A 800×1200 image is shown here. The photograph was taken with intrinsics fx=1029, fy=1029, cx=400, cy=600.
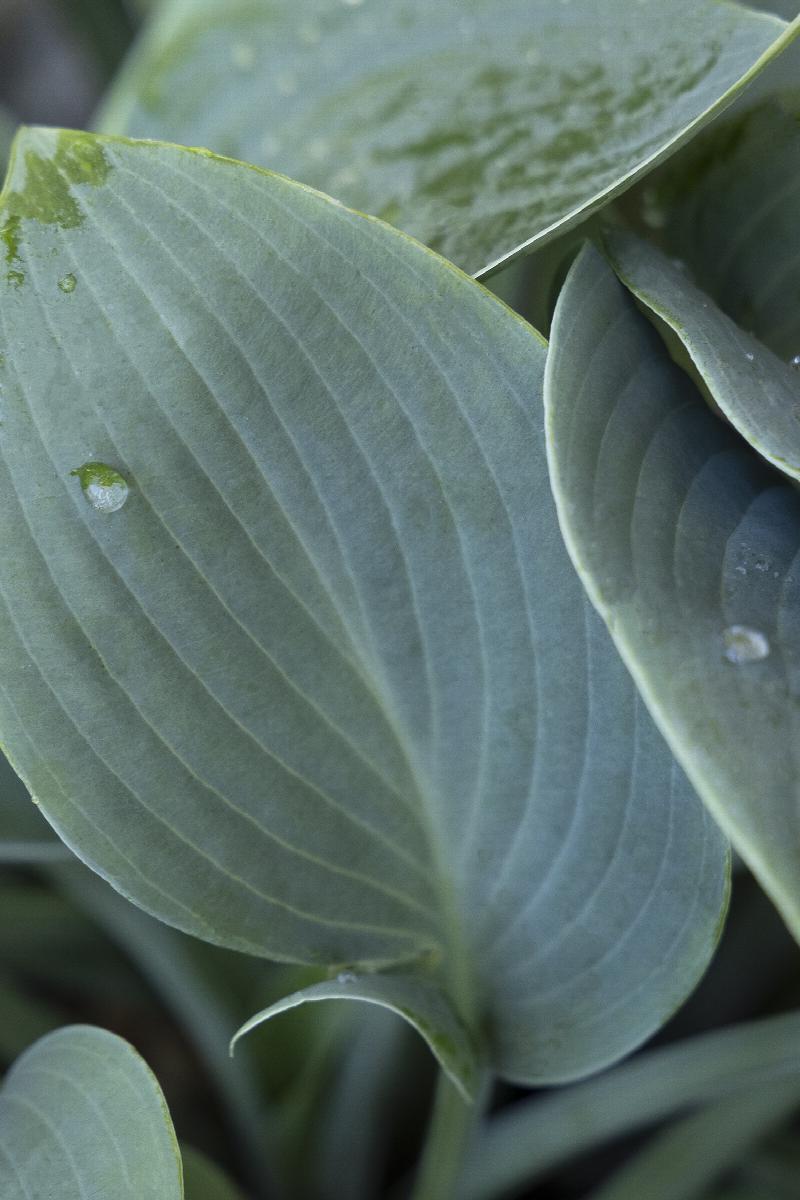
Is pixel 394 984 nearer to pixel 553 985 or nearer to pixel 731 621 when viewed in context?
pixel 553 985

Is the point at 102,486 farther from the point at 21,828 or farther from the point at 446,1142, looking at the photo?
the point at 446,1142

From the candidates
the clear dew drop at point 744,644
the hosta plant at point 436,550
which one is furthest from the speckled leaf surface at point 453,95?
the clear dew drop at point 744,644

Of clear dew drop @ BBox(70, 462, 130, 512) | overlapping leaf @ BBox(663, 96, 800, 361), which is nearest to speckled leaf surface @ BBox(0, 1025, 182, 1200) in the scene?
clear dew drop @ BBox(70, 462, 130, 512)

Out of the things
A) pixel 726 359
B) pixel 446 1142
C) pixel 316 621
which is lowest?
pixel 446 1142

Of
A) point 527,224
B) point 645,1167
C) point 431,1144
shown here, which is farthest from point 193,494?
point 645,1167

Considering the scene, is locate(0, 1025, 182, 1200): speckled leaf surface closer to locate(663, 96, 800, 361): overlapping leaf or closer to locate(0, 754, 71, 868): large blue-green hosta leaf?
locate(0, 754, 71, 868): large blue-green hosta leaf

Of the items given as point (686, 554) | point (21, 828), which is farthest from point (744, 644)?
point (21, 828)
